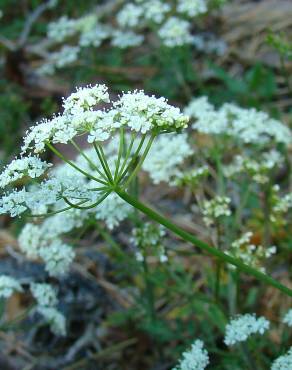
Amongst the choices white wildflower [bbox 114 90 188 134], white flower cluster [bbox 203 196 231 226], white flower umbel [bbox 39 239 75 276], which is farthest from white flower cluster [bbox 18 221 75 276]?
white wildflower [bbox 114 90 188 134]

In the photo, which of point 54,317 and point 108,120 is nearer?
point 108,120

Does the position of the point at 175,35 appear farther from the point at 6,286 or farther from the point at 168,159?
the point at 6,286

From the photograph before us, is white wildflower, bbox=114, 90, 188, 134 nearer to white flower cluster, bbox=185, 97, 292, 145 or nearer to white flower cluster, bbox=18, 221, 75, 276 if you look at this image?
white flower cluster, bbox=18, 221, 75, 276

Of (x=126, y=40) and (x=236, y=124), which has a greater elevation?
(x=126, y=40)

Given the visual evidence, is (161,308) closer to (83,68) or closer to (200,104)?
(200,104)

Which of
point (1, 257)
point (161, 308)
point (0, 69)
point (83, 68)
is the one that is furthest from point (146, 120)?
point (0, 69)

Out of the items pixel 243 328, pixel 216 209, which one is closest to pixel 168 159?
pixel 216 209

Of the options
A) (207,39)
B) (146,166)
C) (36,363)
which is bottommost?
(36,363)

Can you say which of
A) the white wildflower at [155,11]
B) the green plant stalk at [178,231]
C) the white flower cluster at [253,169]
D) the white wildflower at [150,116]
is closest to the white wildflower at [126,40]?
the white wildflower at [155,11]
